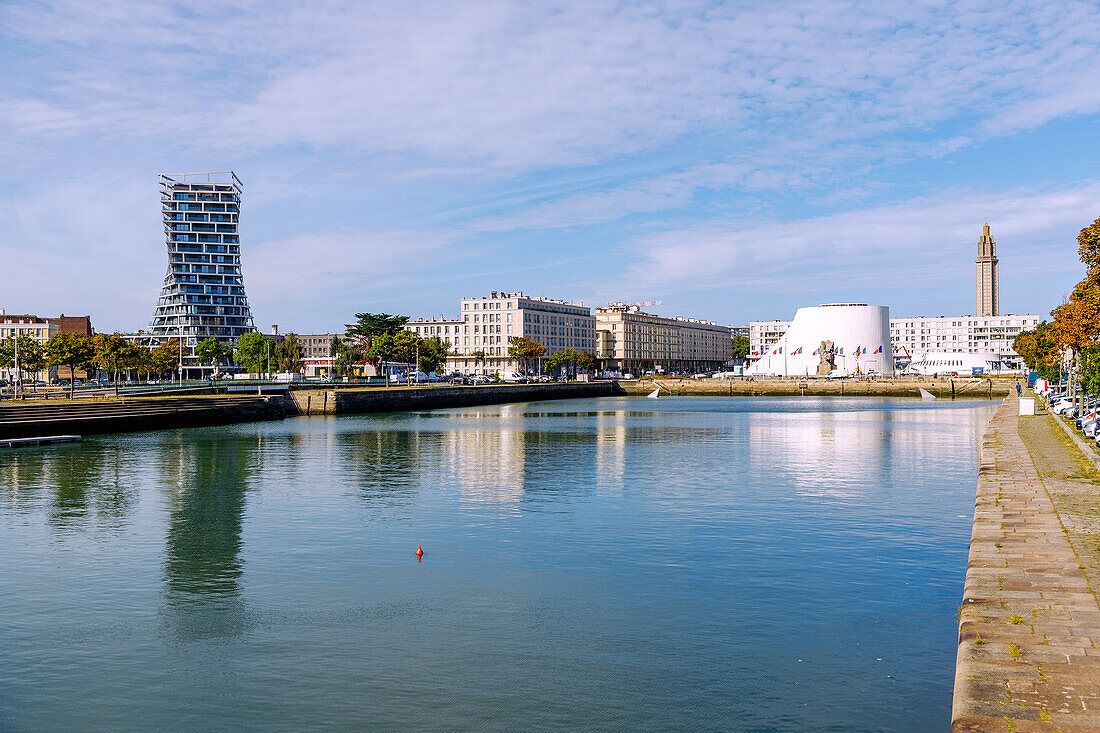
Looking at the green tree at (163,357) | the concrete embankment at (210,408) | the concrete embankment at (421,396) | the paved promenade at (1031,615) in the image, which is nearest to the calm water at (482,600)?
the paved promenade at (1031,615)

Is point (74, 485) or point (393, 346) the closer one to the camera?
point (74, 485)

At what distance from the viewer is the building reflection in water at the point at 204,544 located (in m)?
17.2

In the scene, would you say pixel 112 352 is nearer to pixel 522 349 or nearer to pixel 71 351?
pixel 71 351

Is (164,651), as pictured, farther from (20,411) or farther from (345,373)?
(345,373)

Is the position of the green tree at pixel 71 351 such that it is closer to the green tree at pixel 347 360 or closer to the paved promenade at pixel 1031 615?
the green tree at pixel 347 360

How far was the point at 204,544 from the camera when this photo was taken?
80.2 ft

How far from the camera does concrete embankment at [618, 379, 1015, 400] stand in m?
146

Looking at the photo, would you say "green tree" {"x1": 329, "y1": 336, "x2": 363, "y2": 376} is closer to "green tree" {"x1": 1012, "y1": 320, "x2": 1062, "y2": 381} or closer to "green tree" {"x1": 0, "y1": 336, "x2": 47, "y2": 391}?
"green tree" {"x1": 0, "y1": 336, "x2": 47, "y2": 391}

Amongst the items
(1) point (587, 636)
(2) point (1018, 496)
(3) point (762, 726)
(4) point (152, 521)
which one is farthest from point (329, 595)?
(2) point (1018, 496)

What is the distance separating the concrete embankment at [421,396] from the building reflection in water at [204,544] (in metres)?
47.6

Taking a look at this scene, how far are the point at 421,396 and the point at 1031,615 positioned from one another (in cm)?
10217

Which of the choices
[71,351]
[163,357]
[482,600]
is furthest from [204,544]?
[163,357]

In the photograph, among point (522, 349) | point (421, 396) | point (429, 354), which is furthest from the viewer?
point (522, 349)

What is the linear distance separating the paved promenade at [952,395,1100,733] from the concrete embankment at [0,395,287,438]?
55491 millimetres
